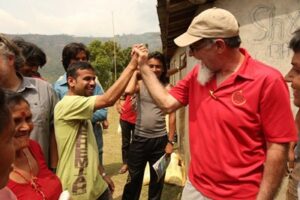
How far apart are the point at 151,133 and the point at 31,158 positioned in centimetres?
276

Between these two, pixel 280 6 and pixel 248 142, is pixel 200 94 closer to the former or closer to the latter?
pixel 248 142

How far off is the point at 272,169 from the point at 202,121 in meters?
0.51

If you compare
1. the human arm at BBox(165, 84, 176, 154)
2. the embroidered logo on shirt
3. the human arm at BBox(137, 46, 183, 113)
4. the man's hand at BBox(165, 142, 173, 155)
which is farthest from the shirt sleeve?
the man's hand at BBox(165, 142, 173, 155)

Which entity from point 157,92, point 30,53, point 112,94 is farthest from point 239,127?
point 30,53

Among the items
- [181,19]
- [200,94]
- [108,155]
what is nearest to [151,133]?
[181,19]

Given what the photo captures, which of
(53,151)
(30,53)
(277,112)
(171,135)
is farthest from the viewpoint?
(171,135)

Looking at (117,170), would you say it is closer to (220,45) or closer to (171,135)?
(171,135)

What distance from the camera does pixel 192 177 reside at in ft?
8.19

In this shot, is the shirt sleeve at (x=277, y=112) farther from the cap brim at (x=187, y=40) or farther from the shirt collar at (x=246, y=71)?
the cap brim at (x=187, y=40)

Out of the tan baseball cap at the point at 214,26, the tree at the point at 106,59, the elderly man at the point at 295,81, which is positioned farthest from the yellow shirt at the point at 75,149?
the tree at the point at 106,59

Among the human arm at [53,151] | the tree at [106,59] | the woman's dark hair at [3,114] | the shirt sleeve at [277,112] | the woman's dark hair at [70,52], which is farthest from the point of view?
the tree at [106,59]

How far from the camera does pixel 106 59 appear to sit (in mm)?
31719

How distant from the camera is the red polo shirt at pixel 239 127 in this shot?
2.09 m

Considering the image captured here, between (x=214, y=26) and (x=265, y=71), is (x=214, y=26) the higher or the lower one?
the higher one
